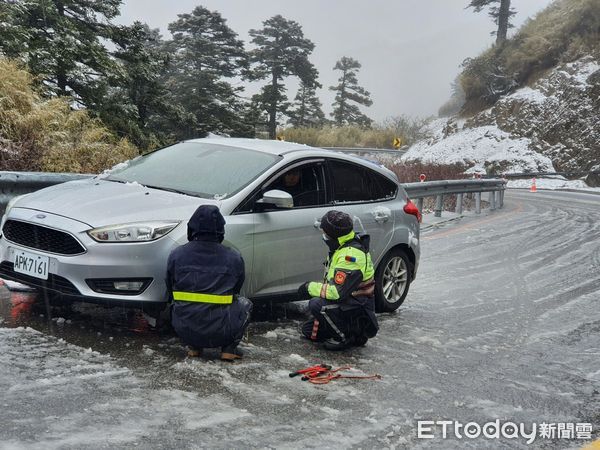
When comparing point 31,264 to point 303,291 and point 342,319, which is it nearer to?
point 303,291

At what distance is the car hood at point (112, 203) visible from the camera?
5129mm

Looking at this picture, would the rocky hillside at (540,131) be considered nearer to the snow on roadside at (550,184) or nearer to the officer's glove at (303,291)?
the snow on roadside at (550,184)

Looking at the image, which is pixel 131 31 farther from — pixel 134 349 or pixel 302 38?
pixel 302 38

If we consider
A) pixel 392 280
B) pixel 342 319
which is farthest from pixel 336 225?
pixel 392 280

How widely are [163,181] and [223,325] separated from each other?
1.77 m

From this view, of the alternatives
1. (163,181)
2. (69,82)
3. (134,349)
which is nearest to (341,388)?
(134,349)

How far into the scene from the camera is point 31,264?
5148mm

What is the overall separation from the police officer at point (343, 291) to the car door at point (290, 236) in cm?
37

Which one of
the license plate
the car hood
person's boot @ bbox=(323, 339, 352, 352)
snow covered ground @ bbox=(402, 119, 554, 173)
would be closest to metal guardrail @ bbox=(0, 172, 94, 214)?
the car hood

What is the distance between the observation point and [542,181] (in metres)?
33.5

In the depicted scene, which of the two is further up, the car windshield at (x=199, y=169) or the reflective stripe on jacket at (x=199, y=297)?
the car windshield at (x=199, y=169)

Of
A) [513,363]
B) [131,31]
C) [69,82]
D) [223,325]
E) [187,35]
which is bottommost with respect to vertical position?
[513,363]

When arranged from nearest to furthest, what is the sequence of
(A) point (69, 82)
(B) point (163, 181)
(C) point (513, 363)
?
(C) point (513, 363) → (B) point (163, 181) → (A) point (69, 82)

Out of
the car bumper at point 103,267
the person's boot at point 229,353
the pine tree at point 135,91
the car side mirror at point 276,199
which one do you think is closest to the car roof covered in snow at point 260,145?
the car side mirror at point 276,199
